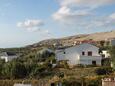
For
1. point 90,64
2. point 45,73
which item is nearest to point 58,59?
point 90,64

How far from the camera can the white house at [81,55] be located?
50438 mm

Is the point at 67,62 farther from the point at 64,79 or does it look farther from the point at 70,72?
the point at 64,79

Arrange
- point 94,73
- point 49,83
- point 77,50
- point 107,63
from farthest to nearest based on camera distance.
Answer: point 77,50, point 107,63, point 94,73, point 49,83

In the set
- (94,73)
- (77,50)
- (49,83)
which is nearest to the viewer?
(49,83)

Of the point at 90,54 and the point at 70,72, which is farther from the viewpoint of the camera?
the point at 90,54

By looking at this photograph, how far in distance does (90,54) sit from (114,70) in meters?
13.1

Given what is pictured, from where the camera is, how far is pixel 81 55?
51781 mm

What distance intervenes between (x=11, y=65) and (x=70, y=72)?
7.28 meters

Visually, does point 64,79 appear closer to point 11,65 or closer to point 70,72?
point 70,72

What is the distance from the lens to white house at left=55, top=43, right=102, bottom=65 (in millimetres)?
Answer: 50438

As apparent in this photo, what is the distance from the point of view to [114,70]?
134ft

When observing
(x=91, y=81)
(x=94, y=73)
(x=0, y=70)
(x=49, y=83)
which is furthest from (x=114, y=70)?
(x=0, y=70)

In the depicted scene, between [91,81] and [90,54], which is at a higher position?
[90,54]

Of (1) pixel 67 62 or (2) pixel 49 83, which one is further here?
(1) pixel 67 62
